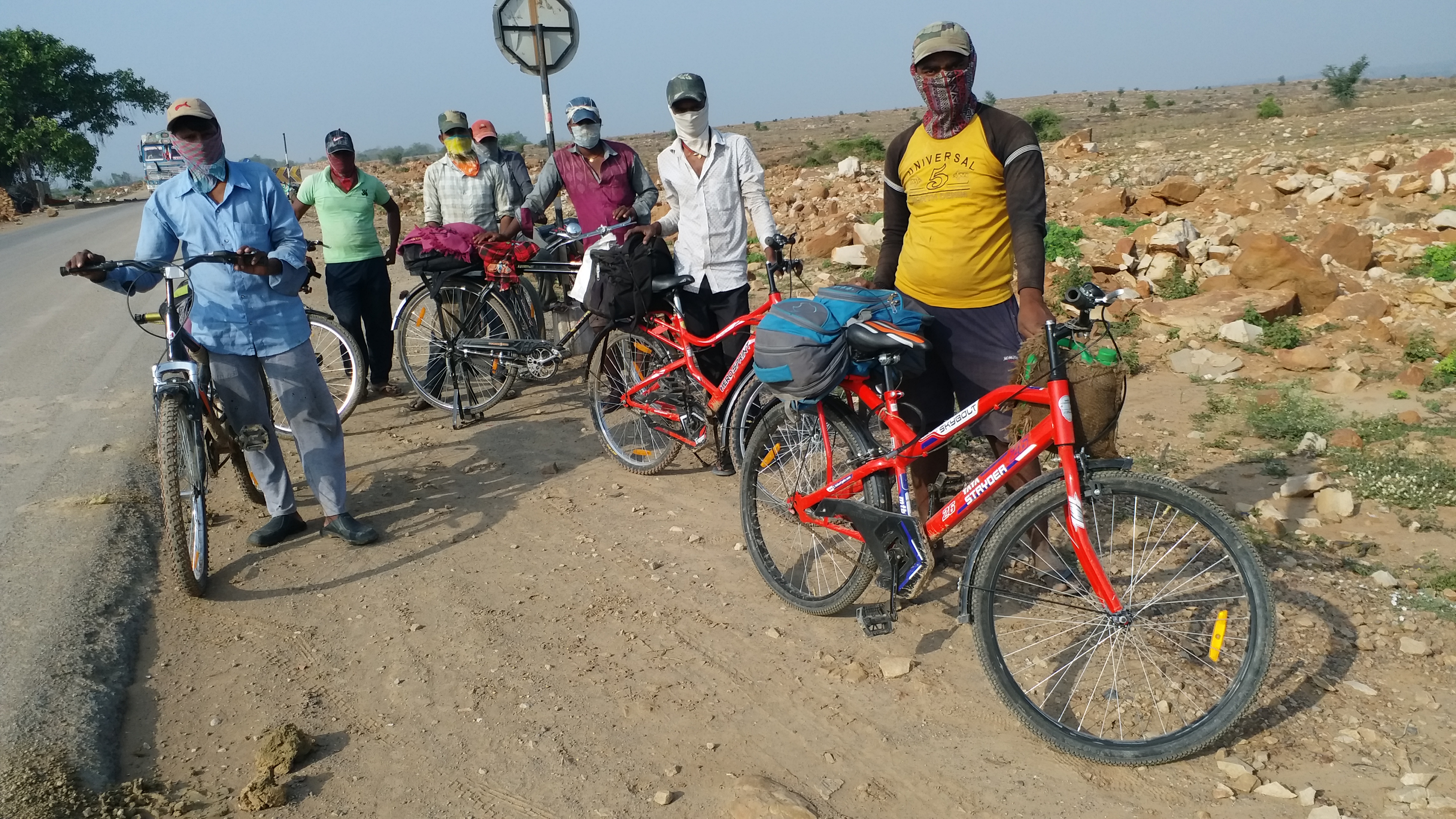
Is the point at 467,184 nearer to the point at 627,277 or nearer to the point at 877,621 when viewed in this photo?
the point at 627,277

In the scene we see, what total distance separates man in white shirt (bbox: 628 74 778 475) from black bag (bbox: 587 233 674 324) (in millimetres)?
118

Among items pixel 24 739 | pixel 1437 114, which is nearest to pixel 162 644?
pixel 24 739

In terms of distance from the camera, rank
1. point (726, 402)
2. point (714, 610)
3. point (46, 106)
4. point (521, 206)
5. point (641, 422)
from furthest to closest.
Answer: point (46, 106) → point (521, 206) → point (641, 422) → point (726, 402) → point (714, 610)

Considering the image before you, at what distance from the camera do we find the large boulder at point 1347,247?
8.53 m

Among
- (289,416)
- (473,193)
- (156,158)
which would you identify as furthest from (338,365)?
(156,158)

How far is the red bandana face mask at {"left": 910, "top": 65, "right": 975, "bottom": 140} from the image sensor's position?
332 centimetres

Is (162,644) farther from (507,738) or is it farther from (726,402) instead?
(726,402)

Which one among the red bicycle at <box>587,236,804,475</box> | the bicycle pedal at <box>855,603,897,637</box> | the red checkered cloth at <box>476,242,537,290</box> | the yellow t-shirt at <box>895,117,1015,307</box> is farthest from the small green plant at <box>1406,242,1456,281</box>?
the red checkered cloth at <box>476,242,537,290</box>

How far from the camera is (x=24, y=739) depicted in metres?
3.13

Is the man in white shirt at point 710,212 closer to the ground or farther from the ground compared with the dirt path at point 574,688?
farther from the ground

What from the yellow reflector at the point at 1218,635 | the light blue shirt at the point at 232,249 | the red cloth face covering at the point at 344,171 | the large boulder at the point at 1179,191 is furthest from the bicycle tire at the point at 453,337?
the large boulder at the point at 1179,191

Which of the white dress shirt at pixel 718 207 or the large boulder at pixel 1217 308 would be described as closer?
the white dress shirt at pixel 718 207

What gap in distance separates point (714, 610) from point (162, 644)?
228 cm

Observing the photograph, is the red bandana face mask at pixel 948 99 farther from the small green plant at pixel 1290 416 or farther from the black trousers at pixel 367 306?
the black trousers at pixel 367 306
